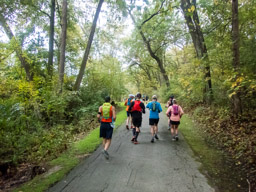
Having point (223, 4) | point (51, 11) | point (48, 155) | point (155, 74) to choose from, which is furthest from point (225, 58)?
point (155, 74)

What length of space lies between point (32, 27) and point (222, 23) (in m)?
13.1

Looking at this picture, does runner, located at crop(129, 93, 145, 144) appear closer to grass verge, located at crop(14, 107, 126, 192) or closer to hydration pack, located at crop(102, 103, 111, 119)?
grass verge, located at crop(14, 107, 126, 192)

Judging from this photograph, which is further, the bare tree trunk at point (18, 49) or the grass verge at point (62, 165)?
the bare tree trunk at point (18, 49)

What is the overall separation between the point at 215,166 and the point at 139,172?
2.25 metres

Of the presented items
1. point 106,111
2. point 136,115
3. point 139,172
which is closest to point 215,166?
point 139,172

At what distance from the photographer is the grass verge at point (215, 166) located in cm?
427

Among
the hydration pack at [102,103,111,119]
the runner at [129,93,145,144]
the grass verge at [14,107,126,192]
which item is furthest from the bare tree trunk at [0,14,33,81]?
the runner at [129,93,145,144]

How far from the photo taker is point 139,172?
16.0 feet

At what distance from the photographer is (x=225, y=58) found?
32.0 feet

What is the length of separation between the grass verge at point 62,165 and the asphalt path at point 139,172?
0.67 ft

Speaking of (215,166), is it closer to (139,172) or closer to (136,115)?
(139,172)

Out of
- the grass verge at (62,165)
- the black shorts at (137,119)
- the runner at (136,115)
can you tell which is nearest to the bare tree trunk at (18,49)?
the grass verge at (62,165)

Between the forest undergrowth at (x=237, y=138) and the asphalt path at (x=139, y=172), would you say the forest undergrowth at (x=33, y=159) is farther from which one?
the forest undergrowth at (x=237, y=138)

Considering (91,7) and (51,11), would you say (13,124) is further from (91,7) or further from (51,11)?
(91,7)
